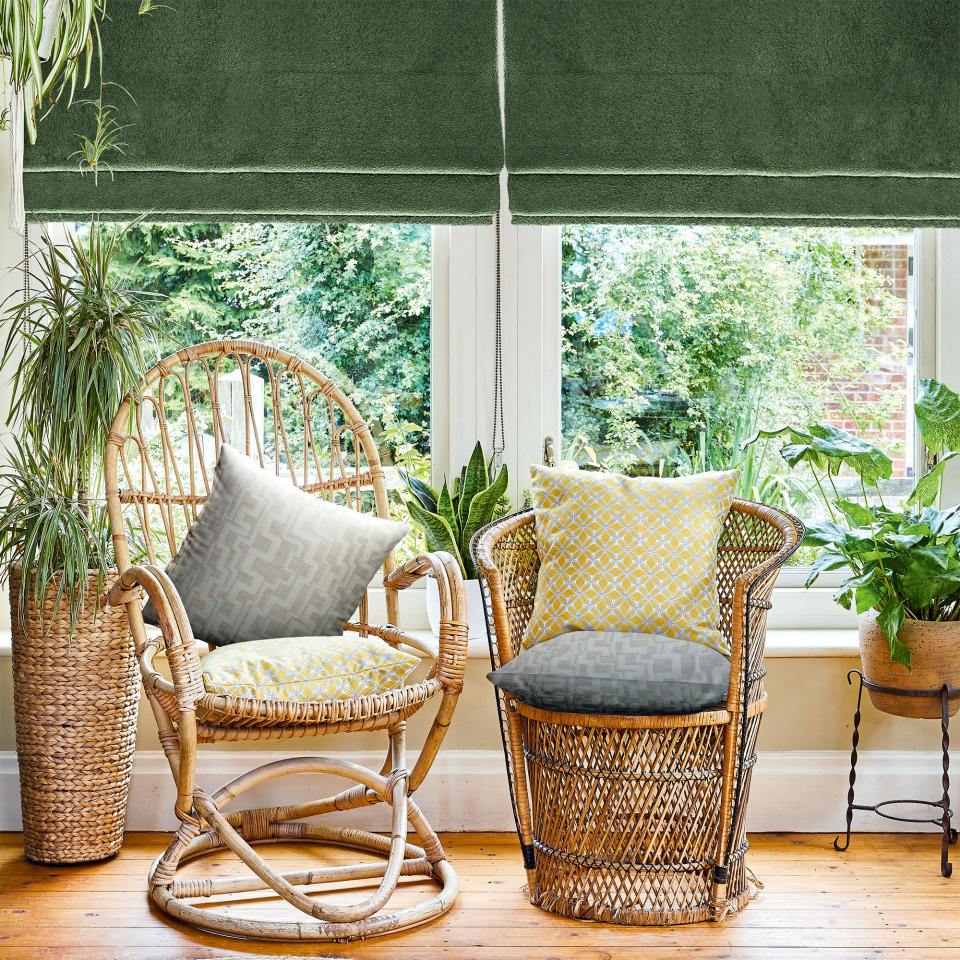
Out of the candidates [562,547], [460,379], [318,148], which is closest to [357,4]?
[318,148]

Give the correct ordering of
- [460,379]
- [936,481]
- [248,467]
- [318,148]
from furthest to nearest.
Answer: [460,379]
[318,148]
[936,481]
[248,467]

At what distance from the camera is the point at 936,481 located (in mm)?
2600

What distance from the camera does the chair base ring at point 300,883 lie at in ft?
6.61

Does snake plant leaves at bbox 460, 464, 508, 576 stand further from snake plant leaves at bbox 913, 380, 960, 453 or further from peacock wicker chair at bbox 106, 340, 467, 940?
snake plant leaves at bbox 913, 380, 960, 453

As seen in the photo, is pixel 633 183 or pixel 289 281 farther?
pixel 289 281

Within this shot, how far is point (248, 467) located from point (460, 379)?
0.80 metres

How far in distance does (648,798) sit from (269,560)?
3.14ft

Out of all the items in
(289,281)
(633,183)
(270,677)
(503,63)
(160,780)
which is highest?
(503,63)

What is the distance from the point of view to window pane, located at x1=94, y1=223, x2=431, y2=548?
302 cm

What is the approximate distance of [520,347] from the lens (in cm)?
301

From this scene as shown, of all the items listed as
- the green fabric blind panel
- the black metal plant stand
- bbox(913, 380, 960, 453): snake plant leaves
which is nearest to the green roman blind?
the green fabric blind panel

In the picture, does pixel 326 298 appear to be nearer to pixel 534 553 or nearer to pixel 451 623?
pixel 534 553

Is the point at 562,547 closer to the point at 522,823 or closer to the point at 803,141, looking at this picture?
the point at 522,823

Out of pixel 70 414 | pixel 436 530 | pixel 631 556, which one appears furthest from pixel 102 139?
pixel 631 556
